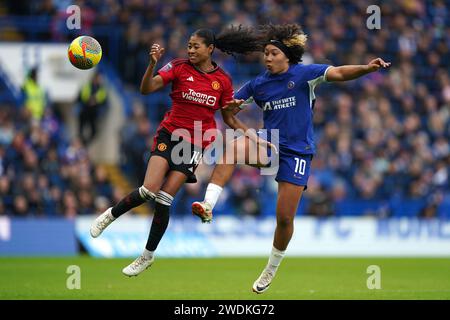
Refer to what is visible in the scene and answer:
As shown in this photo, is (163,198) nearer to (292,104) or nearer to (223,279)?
(292,104)

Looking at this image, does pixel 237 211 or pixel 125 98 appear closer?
pixel 237 211

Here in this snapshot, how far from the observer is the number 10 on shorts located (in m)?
11.5

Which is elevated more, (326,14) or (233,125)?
(326,14)

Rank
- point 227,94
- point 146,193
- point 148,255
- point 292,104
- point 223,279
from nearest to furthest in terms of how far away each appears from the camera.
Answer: point 292,104
point 146,193
point 148,255
point 227,94
point 223,279

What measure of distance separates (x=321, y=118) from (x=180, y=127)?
→ 13.5 meters

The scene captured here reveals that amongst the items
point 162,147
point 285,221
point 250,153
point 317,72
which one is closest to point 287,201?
point 285,221

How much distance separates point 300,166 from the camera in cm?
1156

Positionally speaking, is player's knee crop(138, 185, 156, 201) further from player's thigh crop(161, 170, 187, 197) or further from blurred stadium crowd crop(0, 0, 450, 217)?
blurred stadium crowd crop(0, 0, 450, 217)

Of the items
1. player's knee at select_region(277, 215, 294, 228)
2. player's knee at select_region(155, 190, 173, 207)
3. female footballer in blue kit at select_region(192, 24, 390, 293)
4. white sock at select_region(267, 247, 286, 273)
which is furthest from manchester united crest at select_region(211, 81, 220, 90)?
white sock at select_region(267, 247, 286, 273)

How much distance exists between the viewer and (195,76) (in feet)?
39.2

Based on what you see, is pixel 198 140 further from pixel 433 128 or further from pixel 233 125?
pixel 433 128

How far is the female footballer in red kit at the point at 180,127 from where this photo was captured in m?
11.8
